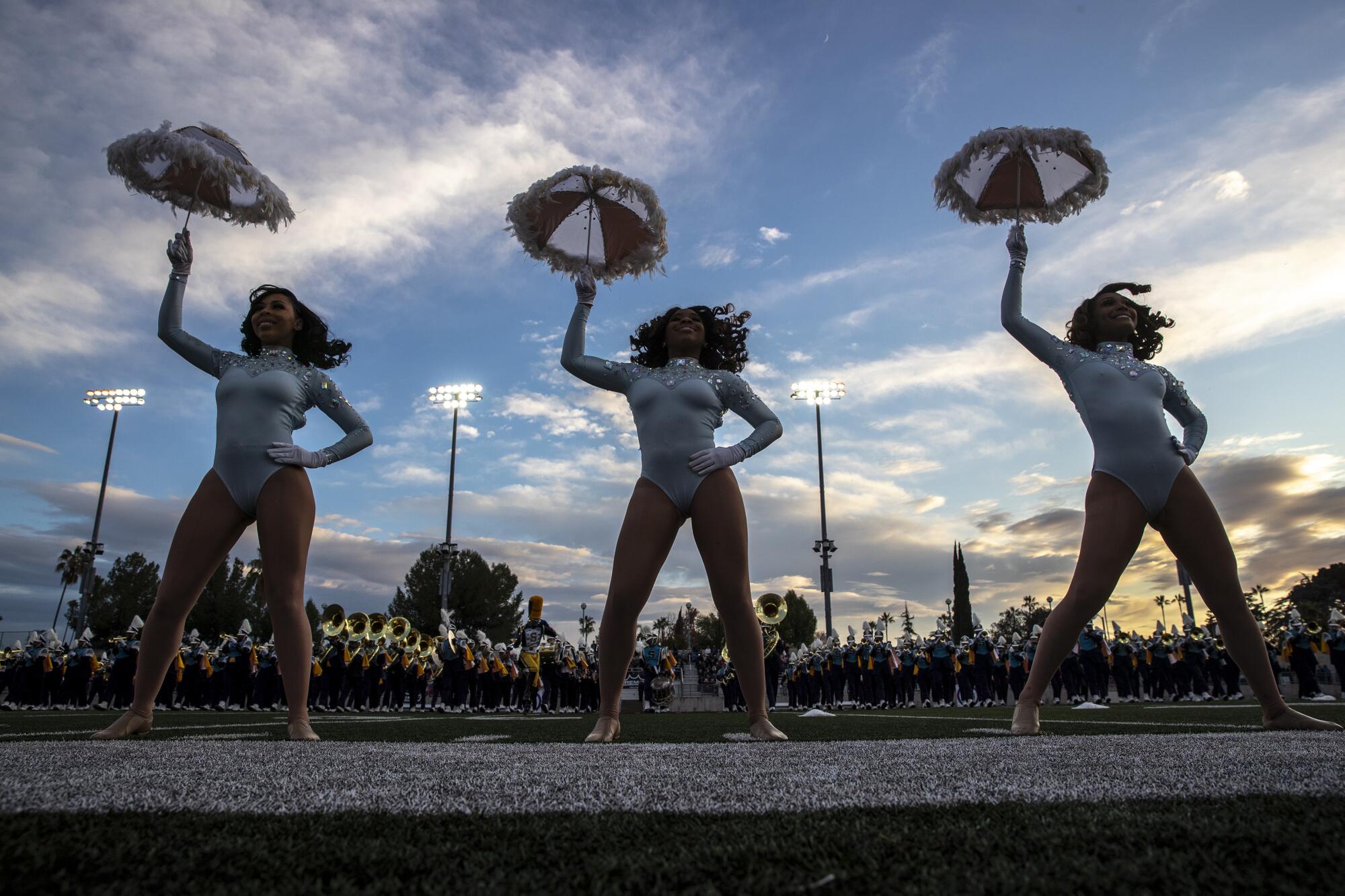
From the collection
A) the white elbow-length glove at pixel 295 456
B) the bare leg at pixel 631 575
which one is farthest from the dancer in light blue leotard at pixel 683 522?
the white elbow-length glove at pixel 295 456

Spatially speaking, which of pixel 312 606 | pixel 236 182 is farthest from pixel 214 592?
pixel 236 182

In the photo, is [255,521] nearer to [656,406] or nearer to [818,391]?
[656,406]

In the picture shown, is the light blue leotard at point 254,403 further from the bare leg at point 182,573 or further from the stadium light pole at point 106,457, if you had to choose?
the stadium light pole at point 106,457

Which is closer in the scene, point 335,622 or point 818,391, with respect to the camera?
point 335,622

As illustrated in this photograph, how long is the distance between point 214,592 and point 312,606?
14.1m

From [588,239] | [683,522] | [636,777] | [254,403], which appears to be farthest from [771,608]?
[636,777]

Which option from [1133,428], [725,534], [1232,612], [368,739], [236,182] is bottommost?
[368,739]

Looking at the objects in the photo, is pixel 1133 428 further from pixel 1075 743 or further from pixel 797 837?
pixel 797 837

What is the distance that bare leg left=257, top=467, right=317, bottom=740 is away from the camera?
13.4ft

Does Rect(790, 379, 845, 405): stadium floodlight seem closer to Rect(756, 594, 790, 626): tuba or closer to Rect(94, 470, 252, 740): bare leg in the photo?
Rect(756, 594, 790, 626): tuba

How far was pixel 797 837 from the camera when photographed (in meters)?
1.32

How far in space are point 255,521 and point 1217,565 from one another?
5.30 m

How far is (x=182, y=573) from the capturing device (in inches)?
161

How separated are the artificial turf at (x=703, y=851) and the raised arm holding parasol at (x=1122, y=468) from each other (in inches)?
115
